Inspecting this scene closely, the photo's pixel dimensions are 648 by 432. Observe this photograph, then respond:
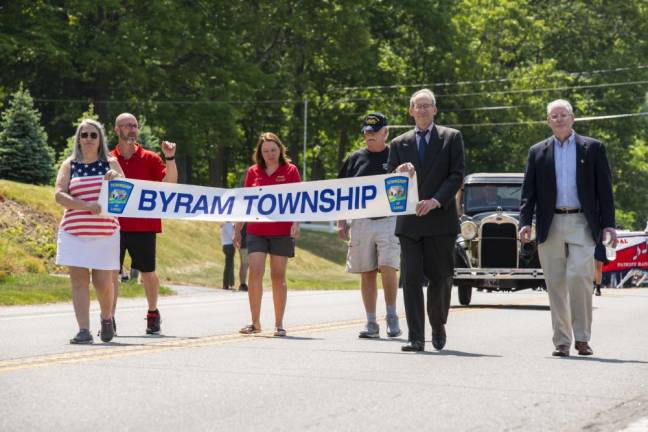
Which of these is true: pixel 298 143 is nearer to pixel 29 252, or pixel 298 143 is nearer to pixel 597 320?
pixel 29 252

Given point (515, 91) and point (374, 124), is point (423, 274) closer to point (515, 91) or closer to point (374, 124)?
point (374, 124)

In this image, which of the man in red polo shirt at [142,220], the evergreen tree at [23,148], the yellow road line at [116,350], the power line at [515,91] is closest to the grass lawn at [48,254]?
the evergreen tree at [23,148]

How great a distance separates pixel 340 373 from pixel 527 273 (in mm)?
11564

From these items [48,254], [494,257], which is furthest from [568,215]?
[48,254]

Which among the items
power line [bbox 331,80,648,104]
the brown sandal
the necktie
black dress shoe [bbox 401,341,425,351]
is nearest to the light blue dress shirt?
the necktie

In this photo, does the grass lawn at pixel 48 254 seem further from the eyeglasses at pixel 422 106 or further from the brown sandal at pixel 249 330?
the eyeglasses at pixel 422 106

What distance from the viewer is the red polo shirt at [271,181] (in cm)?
1370

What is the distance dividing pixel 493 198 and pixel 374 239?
9.22 meters

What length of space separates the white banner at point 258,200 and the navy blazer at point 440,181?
0.52 metres

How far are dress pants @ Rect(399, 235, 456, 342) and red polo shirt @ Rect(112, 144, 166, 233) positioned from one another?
9.76ft

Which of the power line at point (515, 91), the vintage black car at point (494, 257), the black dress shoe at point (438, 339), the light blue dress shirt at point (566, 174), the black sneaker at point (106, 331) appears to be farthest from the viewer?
the power line at point (515, 91)

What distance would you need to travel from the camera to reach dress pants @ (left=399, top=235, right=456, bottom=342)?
11.9 metres

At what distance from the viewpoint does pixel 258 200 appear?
14.0 meters

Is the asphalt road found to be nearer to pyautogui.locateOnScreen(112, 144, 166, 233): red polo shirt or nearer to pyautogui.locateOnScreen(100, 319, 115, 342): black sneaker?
pyautogui.locateOnScreen(100, 319, 115, 342): black sneaker
